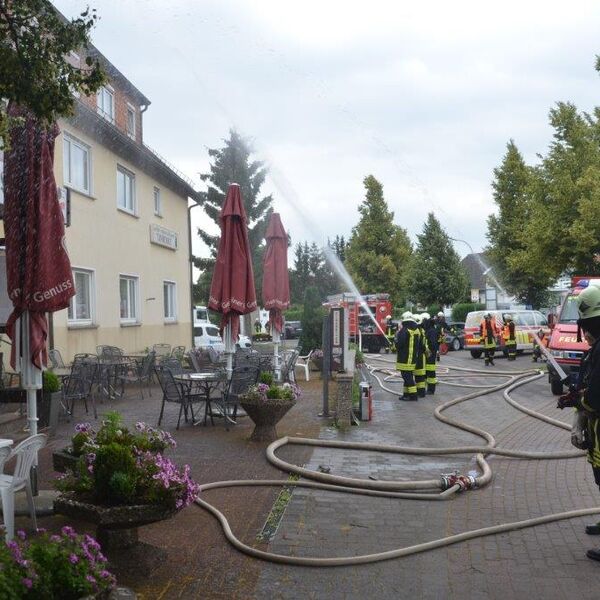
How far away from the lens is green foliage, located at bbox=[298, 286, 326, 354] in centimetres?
2189

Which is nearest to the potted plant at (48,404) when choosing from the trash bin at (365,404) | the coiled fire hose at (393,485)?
the coiled fire hose at (393,485)

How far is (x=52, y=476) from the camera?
23.7 ft

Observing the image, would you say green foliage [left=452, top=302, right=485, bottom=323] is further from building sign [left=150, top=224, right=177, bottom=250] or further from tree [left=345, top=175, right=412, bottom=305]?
building sign [left=150, top=224, right=177, bottom=250]

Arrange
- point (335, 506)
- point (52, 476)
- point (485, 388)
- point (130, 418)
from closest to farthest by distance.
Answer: point (335, 506) → point (52, 476) → point (130, 418) → point (485, 388)

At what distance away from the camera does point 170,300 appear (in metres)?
24.2

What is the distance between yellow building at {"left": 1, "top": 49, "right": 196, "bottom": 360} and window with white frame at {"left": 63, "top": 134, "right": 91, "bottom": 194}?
0.02m

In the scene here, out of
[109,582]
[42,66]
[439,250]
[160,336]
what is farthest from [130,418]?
[439,250]

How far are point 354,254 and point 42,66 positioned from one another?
42445mm

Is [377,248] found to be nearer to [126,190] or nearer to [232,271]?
[126,190]

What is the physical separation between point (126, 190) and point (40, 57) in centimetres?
1426

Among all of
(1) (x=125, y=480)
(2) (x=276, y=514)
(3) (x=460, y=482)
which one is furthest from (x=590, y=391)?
(1) (x=125, y=480)

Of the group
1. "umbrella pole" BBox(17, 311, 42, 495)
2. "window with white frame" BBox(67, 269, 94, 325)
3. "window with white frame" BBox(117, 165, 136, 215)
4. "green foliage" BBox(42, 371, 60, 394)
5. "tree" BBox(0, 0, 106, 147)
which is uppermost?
"window with white frame" BBox(117, 165, 136, 215)

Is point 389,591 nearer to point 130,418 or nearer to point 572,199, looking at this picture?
point 130,418

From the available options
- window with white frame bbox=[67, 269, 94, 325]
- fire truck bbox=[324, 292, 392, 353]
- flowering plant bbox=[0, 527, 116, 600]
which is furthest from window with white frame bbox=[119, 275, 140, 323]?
flowering plant bbox=[0, 527, 116, 600]
